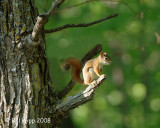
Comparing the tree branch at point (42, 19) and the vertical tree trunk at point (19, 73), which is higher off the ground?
the tree branch at point (42, 19)

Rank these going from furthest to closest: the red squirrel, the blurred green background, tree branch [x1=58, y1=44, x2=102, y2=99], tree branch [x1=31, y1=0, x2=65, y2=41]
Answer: the blurred green background, the red squirrel, tree branch [x1=58, y1=44, x2=102, y2=99], tree branch [x1=31, y1=0, x2=65, y2=41]

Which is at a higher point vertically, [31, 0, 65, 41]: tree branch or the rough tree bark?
[31, 0, 65, 41]: tree branch

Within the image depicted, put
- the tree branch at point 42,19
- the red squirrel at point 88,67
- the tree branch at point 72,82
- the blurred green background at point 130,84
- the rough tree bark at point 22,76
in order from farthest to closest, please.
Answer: the blurred green background at point 130,84 → the red squirrel at point 88,67 → the tree branch at point 72,82 → the rough tree bark at point 22,76 → the tree branch at point 42,19

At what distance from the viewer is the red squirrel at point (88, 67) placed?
7.97 ft

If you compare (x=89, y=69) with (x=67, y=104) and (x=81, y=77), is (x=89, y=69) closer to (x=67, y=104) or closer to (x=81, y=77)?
(x=81, y=77)

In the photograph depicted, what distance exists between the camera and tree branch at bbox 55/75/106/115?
6.23 ft

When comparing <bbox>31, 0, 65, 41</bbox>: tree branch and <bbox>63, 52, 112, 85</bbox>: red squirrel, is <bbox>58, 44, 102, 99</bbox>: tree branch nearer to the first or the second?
<bbox>63, 52, 112, 85</bbox>: red squirrel

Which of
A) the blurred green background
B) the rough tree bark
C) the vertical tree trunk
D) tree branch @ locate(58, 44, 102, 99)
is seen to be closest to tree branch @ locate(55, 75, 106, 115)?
the rough tree bark

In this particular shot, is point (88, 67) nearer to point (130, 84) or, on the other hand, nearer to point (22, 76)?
point (22, 76)

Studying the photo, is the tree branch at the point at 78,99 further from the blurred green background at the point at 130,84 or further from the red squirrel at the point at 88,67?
the blurred green background at the point at 130,84

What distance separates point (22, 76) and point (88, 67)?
29.8 inches

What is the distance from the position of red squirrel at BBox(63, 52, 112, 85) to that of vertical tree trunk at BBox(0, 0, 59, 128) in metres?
0.54

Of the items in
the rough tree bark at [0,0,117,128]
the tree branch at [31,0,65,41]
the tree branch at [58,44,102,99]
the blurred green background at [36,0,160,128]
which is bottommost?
the blurred green background at [36,0,160,128]

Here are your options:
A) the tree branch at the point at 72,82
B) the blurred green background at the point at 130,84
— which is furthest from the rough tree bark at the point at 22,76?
the blurred green background at the point at 130,84
